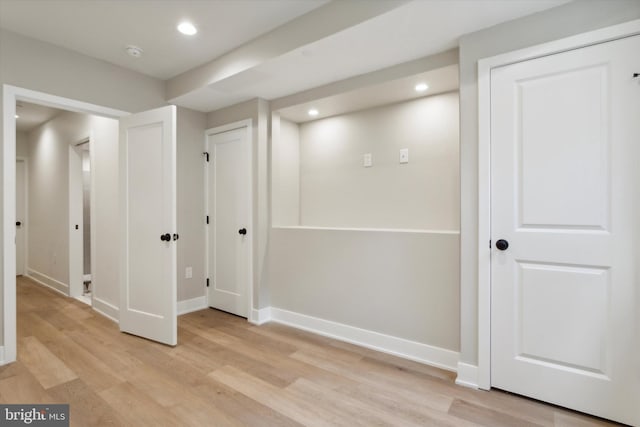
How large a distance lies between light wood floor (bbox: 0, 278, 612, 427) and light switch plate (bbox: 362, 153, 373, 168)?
1687 mm

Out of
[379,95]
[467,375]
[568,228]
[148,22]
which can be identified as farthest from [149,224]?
[568,228]

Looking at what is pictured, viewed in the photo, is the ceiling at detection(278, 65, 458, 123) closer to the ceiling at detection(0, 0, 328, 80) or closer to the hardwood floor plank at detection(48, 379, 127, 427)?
the ceiling at detection(0, 0, 328, 80)

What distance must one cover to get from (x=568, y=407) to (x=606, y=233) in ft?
3.27

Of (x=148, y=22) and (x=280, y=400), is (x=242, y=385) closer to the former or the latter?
(x=280, y=400)

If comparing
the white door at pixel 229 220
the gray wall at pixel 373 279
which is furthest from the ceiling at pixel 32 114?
the gray wall at pixel 373 279

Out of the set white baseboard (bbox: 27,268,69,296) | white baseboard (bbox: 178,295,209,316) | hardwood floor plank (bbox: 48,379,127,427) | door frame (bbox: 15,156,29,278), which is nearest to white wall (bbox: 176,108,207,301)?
white baseboard (bbox: 178,295,209,316)

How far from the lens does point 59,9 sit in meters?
2.17

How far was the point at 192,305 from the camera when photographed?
3.63m

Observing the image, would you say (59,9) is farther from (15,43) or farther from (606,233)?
(606,233)

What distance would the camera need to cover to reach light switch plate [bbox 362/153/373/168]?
3.16 meters

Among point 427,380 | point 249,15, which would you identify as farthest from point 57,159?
point 427,380

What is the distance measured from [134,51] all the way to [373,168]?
2342 mm

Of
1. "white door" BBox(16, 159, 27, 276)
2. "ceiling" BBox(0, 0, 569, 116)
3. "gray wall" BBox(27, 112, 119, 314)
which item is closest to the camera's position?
"ceiling" BBox(0, 0, 569, 116)

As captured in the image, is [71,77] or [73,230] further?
[73,230]
